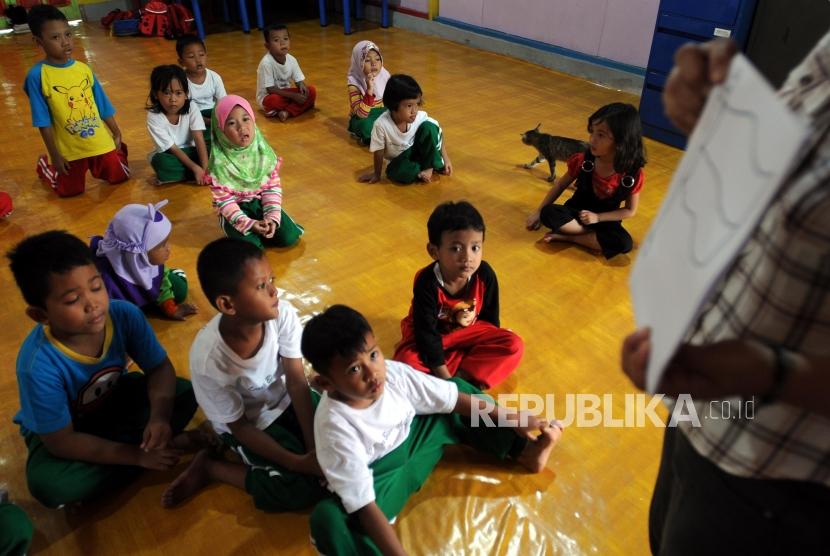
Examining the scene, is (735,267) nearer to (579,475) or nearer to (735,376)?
(735,376)

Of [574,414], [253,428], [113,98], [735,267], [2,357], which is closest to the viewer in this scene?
[735,267]

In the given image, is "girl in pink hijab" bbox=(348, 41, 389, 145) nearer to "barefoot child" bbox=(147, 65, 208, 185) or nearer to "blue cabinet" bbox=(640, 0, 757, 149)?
"barefoot child" bbox=(147, 65, 208, 185)

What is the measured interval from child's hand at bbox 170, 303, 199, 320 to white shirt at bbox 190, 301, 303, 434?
2.30 feet

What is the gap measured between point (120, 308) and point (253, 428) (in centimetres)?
47

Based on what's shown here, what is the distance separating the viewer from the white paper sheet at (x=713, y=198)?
0.41 m

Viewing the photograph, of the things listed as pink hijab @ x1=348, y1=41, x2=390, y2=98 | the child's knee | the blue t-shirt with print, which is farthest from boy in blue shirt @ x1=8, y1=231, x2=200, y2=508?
pink hijab @ x1=348, y1=41, x2=390, y2=98

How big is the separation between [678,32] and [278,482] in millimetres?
3389

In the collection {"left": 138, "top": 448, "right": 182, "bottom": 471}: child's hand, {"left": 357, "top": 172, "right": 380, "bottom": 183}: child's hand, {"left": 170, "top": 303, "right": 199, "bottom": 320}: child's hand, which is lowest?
{"left": 170, "top": 303, "right": 199, "bottom": 320}: child's hand

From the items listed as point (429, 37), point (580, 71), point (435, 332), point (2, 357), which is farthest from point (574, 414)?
point (429, 37)

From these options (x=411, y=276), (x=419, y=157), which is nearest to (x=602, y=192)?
(x=411, y=276)

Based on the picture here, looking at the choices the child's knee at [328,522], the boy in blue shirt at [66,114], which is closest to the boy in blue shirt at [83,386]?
the child's knee at [328,522]

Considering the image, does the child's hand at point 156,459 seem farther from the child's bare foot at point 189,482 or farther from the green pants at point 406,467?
the green pants at point 406,467

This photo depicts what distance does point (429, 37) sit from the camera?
586cm

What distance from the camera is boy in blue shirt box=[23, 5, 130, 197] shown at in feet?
8.91
